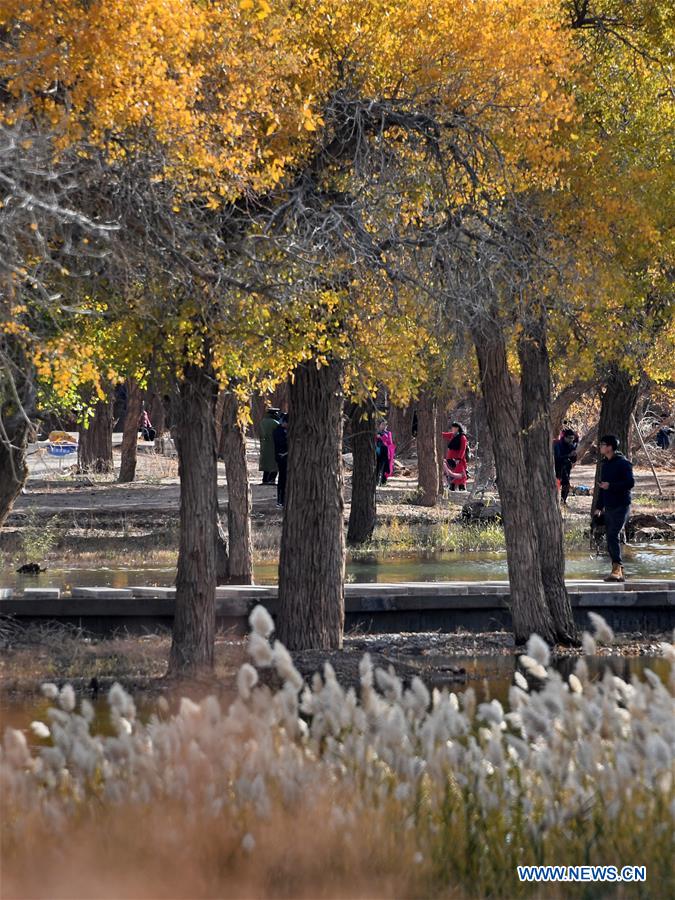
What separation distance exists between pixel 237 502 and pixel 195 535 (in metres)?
6.85

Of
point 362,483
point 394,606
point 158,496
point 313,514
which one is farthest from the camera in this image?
point 158,496

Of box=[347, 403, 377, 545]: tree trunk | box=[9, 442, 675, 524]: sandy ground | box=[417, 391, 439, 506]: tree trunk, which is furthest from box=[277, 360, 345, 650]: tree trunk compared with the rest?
box=[417, 391, 439, 506]: tree trunk

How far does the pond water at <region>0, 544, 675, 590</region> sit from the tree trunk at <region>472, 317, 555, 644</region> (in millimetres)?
5851

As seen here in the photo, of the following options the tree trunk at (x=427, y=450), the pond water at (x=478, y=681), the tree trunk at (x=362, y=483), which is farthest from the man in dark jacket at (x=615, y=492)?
the tree trunk at (x=427, y=450)

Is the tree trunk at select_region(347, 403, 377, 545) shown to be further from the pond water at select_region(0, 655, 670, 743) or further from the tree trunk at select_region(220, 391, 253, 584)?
the pond water at select_region(0, 655, 670, 743)

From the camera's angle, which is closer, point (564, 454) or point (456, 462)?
point (564, 454)

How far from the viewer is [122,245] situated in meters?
11.6

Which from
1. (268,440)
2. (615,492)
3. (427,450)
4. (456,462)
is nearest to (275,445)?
Result: (268,440)

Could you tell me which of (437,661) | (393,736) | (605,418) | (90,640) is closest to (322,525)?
(437,661)

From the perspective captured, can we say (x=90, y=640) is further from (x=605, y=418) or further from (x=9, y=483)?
(x=605, y=418)

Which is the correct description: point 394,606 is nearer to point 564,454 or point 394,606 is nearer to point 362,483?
point 362,483

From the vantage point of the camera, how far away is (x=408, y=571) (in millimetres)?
24797

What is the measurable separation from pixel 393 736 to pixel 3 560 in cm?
2080

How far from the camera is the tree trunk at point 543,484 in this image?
1784 cm
